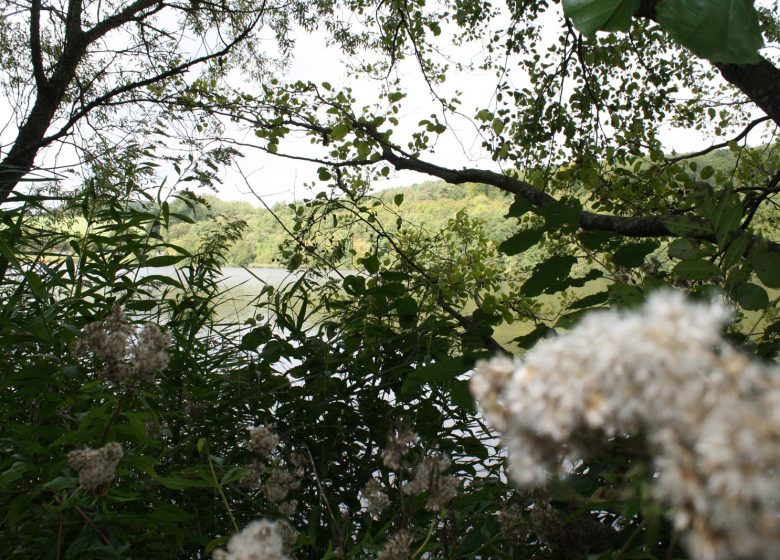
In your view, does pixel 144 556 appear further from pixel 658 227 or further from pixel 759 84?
pixel 759 84

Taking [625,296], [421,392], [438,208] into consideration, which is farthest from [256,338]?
[438,208]

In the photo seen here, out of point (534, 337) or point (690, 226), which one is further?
point (534, 337)

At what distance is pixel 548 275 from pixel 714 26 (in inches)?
17.4

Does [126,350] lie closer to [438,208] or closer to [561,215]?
[561,215]

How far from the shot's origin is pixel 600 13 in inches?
28.6

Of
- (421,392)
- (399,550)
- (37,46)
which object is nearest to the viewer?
(399,550)

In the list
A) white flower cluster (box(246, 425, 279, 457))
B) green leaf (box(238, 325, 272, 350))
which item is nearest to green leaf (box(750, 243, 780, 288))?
white flower cluster (box(246, 425, 279, 457))

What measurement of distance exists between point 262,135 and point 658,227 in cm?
250

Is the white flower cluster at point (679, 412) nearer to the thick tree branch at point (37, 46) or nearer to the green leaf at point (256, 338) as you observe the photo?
the green leaf at point (256, 338)

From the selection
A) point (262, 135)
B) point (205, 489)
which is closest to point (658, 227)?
point (205, 489)

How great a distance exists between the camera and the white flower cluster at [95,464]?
73 centimetres

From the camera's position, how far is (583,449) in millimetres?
307

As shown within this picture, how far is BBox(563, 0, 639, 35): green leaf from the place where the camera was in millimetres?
722

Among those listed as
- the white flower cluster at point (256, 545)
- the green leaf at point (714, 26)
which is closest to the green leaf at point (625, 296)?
the green leaf at point (714, 26)
